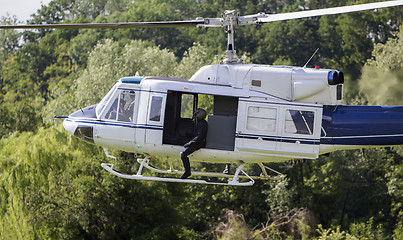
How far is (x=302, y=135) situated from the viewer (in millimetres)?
15195

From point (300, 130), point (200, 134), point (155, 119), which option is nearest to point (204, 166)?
point (155, 119)

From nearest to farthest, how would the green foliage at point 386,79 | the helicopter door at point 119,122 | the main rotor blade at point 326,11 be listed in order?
the main rotor blade at point 326,11 → the helicopter door at point 119,122 → the green foliage at point 386,79

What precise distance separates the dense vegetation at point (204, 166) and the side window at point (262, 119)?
131 inches

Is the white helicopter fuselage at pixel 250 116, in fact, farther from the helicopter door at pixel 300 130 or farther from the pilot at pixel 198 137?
the pilot at pixel 198 137

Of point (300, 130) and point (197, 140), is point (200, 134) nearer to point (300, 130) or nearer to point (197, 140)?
point (197, 140)

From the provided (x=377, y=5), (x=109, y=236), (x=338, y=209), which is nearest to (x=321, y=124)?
(x=377, y=5)

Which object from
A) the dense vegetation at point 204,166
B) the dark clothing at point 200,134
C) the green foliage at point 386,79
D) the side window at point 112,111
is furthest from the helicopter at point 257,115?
the green foliage at point 386,79

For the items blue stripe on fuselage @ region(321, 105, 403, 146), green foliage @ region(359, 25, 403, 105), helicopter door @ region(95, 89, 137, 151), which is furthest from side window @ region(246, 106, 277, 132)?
green foliage @ region(359, 25, 403, 105)

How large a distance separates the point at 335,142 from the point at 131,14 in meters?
71.0

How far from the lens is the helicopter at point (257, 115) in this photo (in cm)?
1520

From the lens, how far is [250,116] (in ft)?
50.1

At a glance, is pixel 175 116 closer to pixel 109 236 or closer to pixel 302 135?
pixel 302 135

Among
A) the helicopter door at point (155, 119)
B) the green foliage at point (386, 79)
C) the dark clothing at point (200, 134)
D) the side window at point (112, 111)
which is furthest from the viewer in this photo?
the green foliage at point (386, 79)

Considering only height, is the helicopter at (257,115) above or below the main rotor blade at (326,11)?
below
